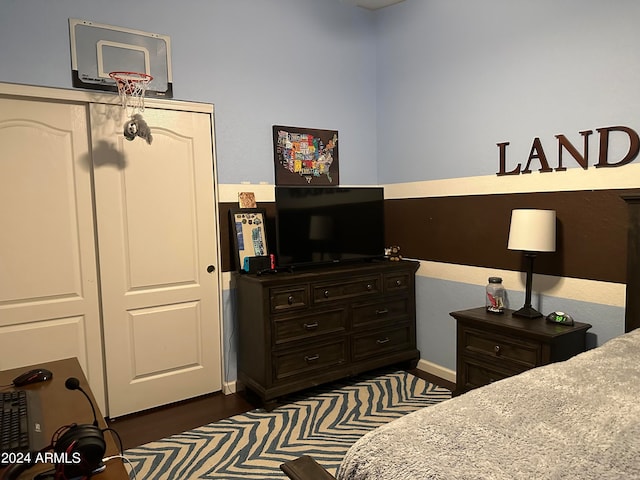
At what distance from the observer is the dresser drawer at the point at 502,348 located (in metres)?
2.44

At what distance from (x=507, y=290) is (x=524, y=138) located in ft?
3.32

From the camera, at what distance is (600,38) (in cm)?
246

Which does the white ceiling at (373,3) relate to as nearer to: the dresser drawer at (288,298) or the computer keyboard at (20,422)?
the dresser drawer at (288,298)

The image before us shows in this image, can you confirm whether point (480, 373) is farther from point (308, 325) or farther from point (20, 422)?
point (20, 422)

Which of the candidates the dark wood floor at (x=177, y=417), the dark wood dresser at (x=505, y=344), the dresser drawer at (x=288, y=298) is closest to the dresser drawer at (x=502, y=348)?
the dark wood dresser at (x=505, y=344)

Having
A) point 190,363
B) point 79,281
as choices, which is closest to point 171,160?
point 79,281

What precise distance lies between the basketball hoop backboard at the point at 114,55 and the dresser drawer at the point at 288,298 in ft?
5.08

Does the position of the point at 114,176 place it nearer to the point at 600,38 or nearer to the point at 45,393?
the point at 45,393

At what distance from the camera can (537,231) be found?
8.40 feet

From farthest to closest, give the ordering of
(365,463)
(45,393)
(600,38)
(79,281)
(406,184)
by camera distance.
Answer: (406,184)
(79,281)
(600,38)
(45,393)
(365,463)

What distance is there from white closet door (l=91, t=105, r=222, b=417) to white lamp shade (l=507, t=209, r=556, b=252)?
6.86 feet

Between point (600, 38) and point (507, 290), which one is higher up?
point (600, 38)

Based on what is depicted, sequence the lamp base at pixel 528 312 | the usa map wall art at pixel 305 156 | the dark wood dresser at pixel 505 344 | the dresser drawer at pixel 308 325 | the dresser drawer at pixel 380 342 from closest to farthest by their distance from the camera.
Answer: the dark wood dresser at pixel 505 344 < the lamp base at pixel 528 312 < the dresser drawer at pixel 308 325 < the dresser drawer at pixel 380 342 < the usa map wall art at pixel 305 156

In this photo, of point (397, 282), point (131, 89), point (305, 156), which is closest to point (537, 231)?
point (397, 282)
